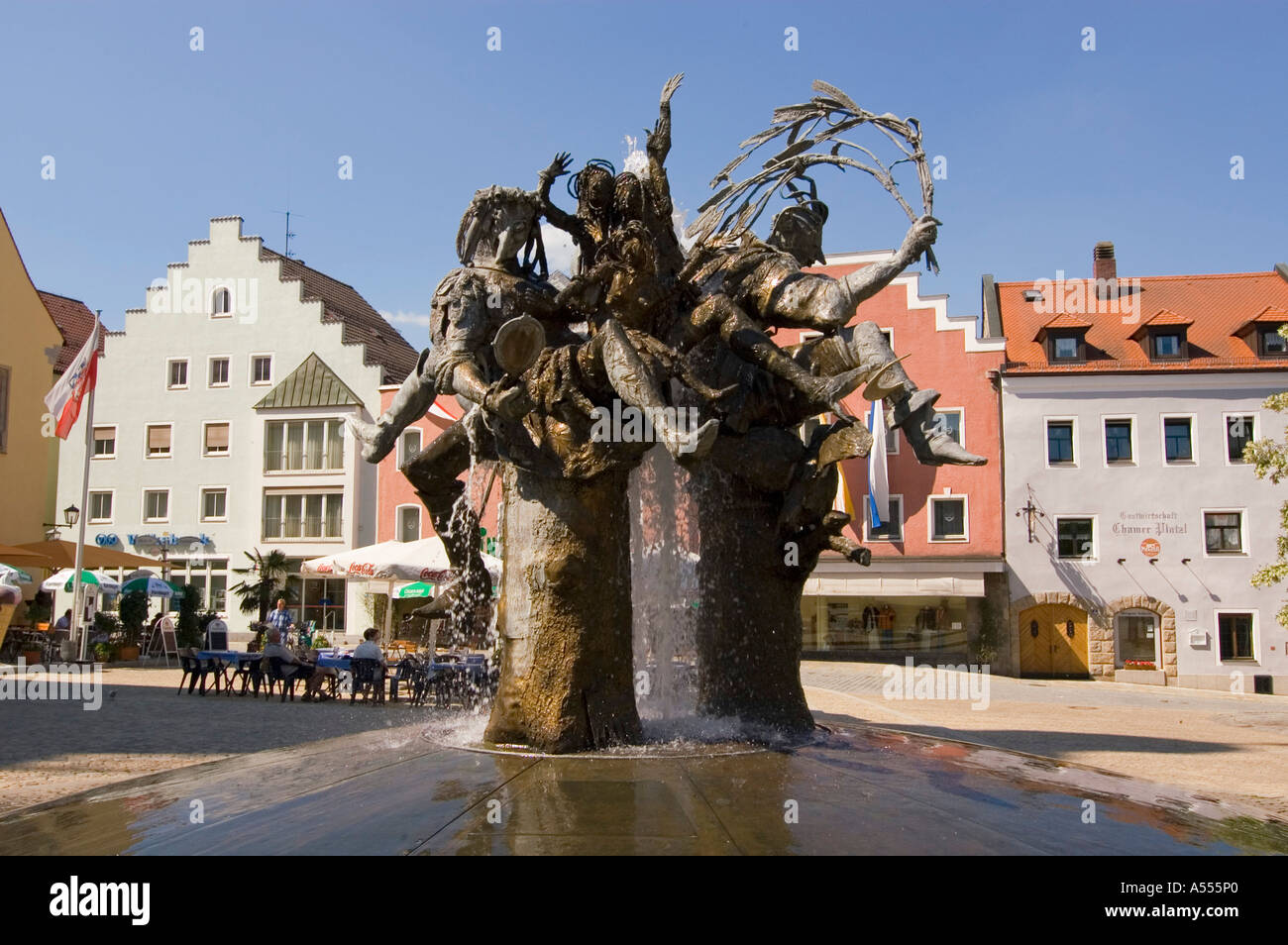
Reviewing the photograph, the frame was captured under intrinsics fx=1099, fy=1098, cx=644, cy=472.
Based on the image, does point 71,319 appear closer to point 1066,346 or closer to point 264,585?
point 264,585

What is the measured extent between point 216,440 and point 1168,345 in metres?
34.8

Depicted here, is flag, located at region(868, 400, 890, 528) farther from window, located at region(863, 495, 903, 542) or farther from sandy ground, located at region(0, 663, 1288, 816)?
sandy ground, located at region(0, 663, 1288, 816)

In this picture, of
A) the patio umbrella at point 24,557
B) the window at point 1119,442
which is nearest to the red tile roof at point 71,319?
the patio umbrella at point 24,557

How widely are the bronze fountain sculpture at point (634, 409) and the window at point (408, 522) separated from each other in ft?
105

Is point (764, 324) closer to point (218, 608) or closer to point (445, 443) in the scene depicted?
point (445, 443)

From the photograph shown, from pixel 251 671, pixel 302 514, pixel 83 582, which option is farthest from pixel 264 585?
pixel 251 671

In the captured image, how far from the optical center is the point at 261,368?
43.8m

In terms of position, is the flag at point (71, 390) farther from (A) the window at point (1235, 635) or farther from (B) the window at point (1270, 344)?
(B) the window at point (1270, 344)

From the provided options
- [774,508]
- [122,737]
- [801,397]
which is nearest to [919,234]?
[801,397]

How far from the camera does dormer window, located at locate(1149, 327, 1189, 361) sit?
113 feet

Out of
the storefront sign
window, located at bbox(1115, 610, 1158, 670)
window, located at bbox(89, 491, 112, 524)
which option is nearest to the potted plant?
window, located at bbox(89, 491, 112, 524)

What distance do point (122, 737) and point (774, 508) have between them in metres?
9.70

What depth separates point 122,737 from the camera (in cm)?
1313

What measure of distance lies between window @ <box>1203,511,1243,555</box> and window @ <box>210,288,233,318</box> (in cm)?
3650
